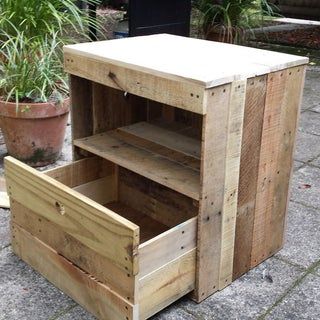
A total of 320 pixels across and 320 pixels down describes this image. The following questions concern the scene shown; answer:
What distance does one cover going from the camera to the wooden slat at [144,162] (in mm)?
1950

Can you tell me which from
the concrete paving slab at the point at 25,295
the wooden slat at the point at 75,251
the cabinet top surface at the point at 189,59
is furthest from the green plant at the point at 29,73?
the concrete paving slab at the point at 25,295

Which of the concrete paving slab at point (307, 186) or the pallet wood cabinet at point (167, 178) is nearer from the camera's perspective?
the pallet wood cabinet at point (167, 178)

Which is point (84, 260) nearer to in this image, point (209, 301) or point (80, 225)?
point (80, 225)

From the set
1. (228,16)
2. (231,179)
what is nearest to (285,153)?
(231,179)

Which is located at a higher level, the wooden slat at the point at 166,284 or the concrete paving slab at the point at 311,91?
the wooden slat at the point at 166,284

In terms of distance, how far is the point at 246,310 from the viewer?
1.98m

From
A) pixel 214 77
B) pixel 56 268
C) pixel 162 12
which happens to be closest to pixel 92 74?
pixel 214 77

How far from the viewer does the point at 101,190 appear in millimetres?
2508

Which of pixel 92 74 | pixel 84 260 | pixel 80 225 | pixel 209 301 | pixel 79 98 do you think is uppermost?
pixel 92 74

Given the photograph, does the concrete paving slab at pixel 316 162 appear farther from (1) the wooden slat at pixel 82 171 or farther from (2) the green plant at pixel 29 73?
(2) the green plant at pixel 29 73

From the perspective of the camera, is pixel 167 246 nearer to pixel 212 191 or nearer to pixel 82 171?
pixel 212 191

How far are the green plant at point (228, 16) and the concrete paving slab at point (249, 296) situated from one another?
12.9 feet

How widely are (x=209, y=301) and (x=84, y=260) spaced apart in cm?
48

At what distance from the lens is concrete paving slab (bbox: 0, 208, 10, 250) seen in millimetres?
2393
